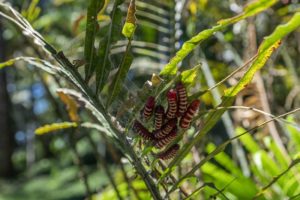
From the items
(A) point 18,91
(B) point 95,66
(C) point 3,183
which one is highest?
(A) point 18,91

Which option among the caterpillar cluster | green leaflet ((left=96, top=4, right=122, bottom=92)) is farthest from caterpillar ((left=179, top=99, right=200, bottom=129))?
green leaflet ((left=96, top=4, right=122, bottom=92))

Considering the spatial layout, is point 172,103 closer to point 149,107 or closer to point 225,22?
point 149,107

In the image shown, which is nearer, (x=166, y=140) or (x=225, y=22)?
(x=225, y=22)

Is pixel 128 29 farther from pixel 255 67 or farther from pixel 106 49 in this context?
pixel 255 67

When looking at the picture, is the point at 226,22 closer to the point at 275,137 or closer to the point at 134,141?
the point at 134,141

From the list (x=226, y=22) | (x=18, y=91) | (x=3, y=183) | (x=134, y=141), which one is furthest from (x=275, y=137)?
(x=18, y=91)

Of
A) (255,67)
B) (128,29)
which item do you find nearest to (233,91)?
(255,67)

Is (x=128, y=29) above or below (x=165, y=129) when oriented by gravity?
above
